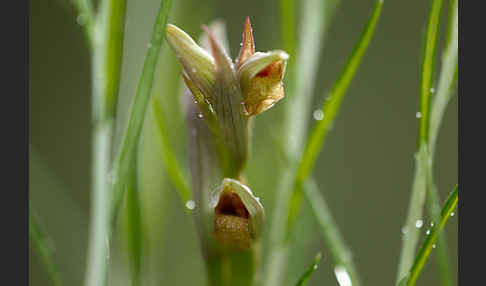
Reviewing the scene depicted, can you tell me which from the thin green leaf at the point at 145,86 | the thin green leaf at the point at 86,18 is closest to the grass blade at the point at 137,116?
the thin green leaf at the point at 145,86

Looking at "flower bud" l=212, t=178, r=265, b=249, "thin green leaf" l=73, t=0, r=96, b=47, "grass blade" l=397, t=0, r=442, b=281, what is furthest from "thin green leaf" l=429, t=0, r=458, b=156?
"thin green leaf" l=73, t=0, r=96, b=47

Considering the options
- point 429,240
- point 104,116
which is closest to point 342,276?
point 429,240

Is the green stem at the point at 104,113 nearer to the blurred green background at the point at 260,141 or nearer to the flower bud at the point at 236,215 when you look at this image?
the flower bud at the point at 236,215

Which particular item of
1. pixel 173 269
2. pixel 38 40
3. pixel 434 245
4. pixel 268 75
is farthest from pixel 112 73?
pixel 38 40

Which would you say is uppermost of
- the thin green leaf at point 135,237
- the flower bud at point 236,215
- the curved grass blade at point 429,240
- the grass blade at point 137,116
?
the grass blade at point 137,116

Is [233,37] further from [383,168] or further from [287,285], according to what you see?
[287,285]

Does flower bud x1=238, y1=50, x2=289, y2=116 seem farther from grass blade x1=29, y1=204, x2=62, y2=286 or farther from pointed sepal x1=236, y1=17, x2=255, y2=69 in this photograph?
grass blade x1=29, y1=204, x2=62, y2=286

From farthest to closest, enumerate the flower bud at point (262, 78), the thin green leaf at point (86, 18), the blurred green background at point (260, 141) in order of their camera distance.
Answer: the blurred green background at point (260, 141), the thin green leaf at point (86, 18), the flower bud at point (262, 78)
